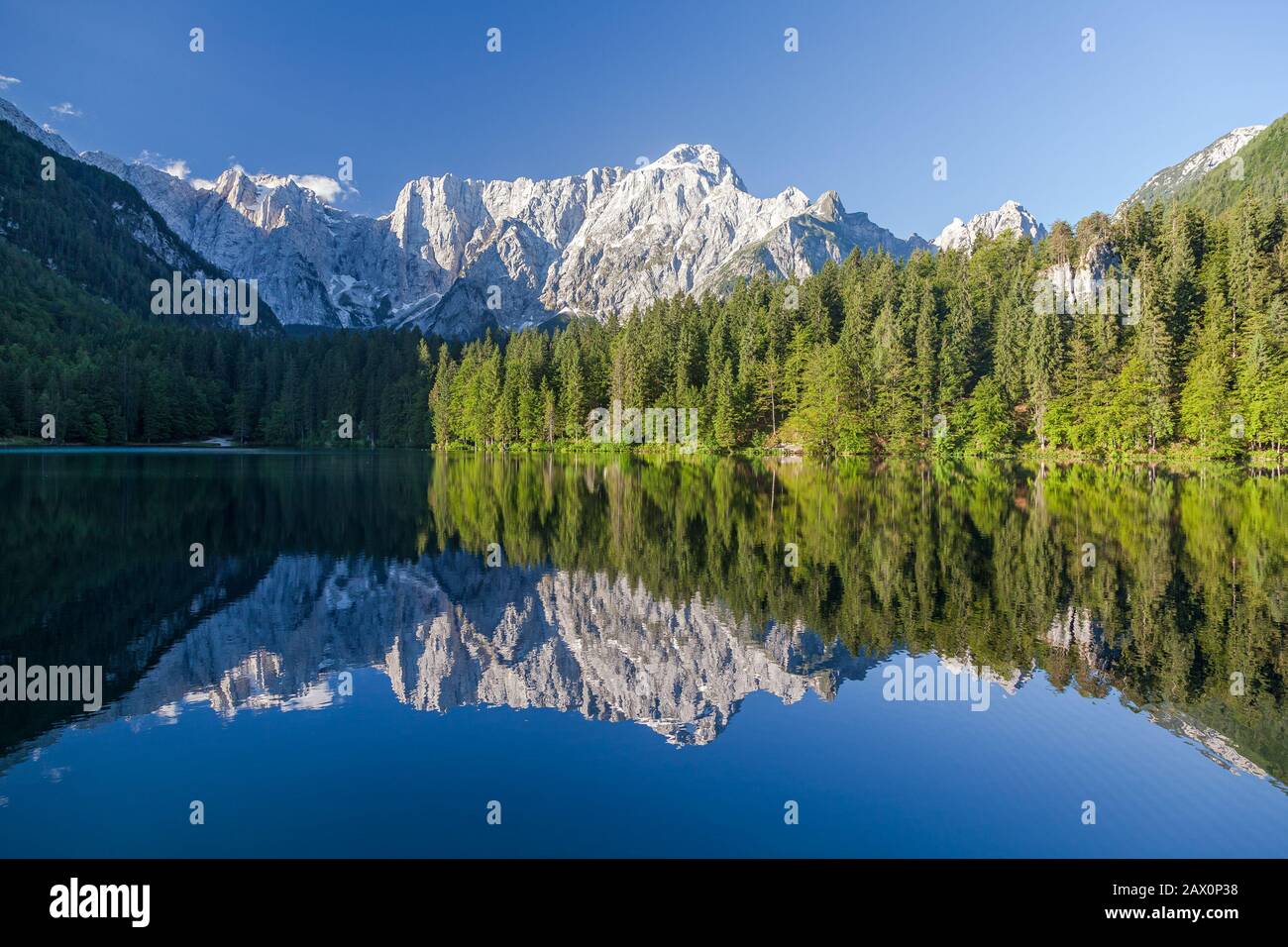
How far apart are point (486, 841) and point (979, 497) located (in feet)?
135

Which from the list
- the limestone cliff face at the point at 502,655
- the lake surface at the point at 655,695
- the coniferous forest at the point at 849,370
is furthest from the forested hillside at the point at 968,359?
the limestone cliff face at the point at 502,655

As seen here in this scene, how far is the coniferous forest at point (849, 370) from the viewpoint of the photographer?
3319 inches

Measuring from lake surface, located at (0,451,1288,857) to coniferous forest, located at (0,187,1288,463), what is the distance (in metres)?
66.9

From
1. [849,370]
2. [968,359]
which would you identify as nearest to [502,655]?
[849,370]

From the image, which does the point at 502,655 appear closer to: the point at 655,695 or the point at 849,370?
the point at 655,695

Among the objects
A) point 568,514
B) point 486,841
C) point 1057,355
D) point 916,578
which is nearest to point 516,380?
point 1057,355

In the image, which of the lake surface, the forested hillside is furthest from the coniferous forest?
the lake surface

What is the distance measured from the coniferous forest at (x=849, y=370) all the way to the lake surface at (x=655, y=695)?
66.9m

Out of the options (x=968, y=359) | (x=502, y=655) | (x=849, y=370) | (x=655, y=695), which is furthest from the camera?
(x=968, y=359)

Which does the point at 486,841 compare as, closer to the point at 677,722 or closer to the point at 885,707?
the point at 677,722

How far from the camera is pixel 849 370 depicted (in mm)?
98750

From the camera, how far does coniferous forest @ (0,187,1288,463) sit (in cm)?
8431

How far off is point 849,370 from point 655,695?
92040mm
